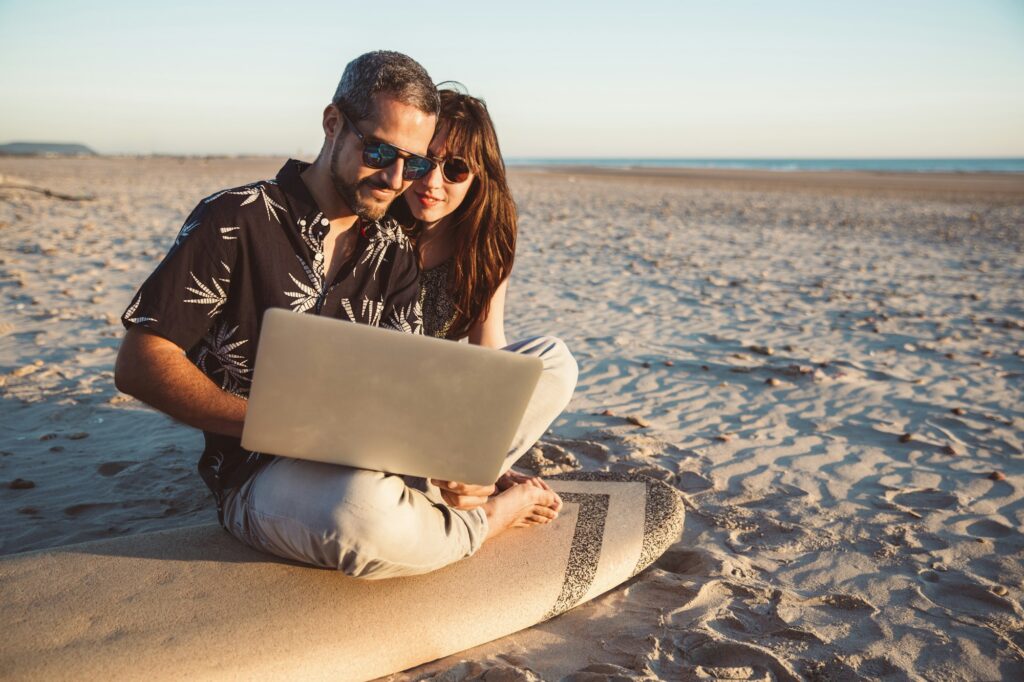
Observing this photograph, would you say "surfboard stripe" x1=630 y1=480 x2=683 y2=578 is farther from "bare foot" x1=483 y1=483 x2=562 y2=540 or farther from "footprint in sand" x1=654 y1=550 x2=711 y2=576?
"bare foot" x1=483 y1=483 x2=562 y2=540

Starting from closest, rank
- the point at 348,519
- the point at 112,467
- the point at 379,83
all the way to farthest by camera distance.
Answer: the point at 348,519, the point at 379,83, the point at 112,467

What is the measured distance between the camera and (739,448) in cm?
407

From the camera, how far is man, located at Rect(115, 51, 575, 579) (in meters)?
2.24

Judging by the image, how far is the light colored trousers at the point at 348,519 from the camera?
2.23m

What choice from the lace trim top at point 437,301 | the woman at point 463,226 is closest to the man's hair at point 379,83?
the woman at point 463,226

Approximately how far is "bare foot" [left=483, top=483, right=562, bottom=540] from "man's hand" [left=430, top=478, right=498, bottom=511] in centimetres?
14

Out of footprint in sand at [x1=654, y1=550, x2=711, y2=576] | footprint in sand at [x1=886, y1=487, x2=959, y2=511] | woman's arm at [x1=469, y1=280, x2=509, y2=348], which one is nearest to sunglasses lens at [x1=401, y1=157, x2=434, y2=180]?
woman's arm at [x1=469, y1=280, x2=509, y2=348]

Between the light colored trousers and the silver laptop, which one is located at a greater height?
the silver laptop

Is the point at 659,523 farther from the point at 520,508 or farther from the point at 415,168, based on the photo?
the point at 415,168

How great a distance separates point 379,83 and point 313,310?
787 millimetres

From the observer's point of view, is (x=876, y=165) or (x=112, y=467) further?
(x=876, y=165)

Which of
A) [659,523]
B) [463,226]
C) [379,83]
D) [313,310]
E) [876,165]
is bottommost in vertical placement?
[659,523]

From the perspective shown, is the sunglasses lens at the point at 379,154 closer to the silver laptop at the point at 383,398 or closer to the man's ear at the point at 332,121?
the man's ear at the point at 332,121

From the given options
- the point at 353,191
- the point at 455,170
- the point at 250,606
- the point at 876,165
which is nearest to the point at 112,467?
the point at 250,606
